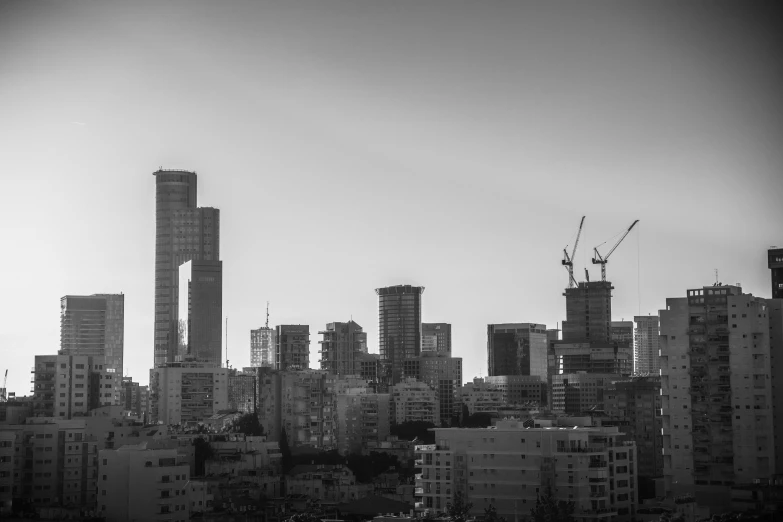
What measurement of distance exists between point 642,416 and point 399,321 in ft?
249

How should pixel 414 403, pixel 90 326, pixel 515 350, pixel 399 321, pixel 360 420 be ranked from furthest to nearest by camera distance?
pixel 399 321 → pixel 515 350 → pixel 90 326 → pixel 414 403 → pixel 360 420

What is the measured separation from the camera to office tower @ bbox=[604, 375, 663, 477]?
8099cm

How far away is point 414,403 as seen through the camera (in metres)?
121

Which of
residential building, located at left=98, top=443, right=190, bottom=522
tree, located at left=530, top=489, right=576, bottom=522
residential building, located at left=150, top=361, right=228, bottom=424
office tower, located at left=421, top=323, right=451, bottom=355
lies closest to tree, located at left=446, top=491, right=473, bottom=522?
tree, located at left=530, top=489, right=576, bottom=522

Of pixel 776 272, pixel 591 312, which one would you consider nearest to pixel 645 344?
pixel 591 312

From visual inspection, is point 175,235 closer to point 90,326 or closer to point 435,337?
point 90,326

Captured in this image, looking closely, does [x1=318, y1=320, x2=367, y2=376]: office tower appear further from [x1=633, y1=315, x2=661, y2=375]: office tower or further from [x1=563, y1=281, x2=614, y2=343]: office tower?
Result: [x1=633, y1=315, x2=661, y2=375]: office tower

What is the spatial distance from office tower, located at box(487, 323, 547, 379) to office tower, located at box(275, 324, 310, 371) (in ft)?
97.3

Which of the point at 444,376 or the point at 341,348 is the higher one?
the point at 341,348

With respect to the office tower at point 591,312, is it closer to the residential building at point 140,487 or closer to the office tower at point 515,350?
the office tower at point 515,350

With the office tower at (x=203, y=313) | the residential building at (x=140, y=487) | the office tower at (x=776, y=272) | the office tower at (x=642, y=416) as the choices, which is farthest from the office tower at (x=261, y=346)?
the residential building at (x=140, y=487)

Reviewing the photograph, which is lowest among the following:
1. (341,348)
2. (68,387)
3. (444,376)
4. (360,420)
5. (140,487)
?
(140,487)

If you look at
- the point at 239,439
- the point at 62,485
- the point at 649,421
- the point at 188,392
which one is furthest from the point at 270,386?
the point at 62,485

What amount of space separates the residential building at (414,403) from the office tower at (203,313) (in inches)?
1274
